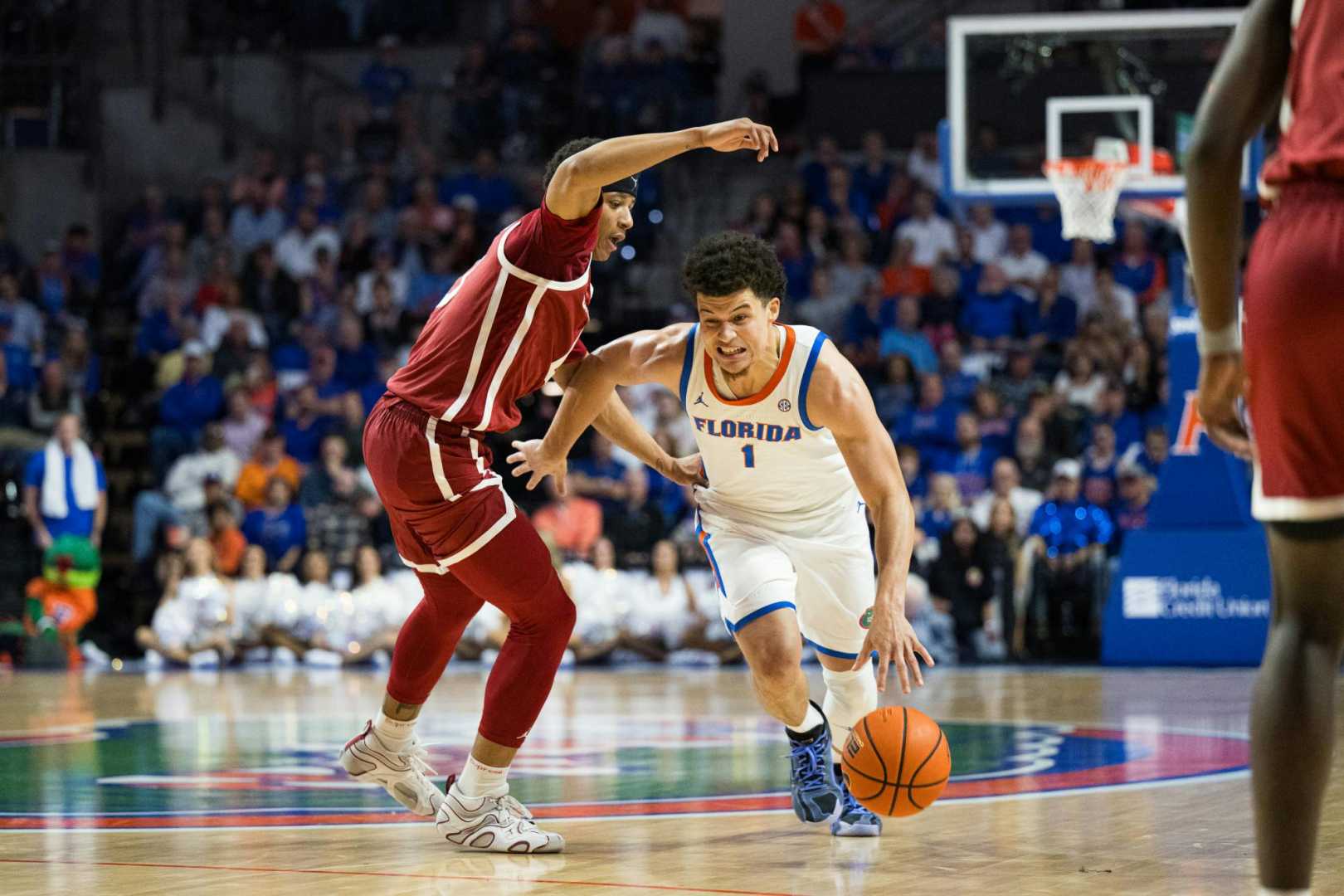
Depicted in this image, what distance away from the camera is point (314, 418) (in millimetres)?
16984

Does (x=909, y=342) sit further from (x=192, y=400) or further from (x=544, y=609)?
(x=544, y=609)

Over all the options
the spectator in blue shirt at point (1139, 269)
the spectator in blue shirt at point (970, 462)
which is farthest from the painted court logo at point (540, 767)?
the spectator in blue shirt at point (1139, 269)

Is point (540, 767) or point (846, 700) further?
point (540, 767)

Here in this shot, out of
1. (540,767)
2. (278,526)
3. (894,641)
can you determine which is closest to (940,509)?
(278,526)

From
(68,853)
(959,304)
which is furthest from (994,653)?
(68,853)

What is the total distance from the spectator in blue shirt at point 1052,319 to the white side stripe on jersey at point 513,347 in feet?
36.9

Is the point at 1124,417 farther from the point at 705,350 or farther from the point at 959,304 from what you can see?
the point at 705,350

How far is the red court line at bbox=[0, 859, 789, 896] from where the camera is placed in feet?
15.2

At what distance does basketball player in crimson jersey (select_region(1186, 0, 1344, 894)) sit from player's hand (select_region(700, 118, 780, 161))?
1.95m

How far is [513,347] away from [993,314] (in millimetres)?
11466

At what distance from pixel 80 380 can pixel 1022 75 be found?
996 centimetres

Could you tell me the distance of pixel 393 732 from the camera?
19.4 ft

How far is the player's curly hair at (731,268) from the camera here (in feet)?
18.6

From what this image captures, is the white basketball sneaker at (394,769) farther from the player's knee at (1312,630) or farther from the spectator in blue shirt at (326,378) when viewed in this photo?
the spectator in blue shirt at (326,378)
